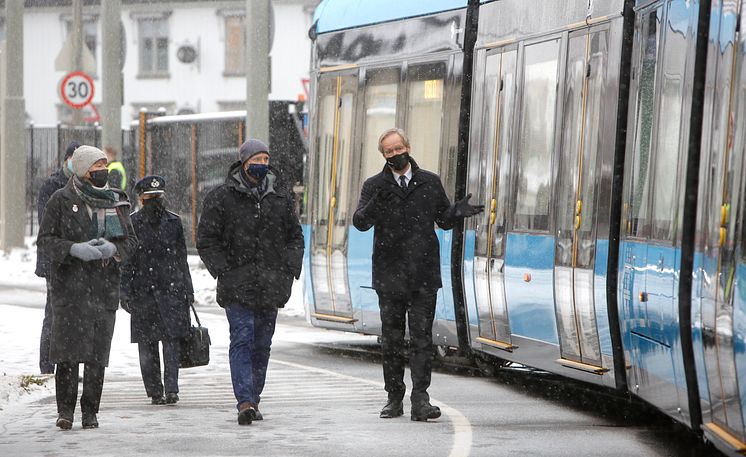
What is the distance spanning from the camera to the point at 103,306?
398 inches

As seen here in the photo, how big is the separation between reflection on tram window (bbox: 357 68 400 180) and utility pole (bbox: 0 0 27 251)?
646 inches

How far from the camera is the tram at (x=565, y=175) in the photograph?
25.5 ft

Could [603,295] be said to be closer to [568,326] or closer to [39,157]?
[568,326]

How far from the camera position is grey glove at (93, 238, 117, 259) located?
32.8 feet

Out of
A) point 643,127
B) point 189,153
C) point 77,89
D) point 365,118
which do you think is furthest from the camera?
point 189,153

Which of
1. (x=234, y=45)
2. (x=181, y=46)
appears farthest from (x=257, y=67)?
(x=181, y=46)

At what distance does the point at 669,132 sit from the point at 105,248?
3339 millimetres

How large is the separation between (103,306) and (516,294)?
9.90 ft

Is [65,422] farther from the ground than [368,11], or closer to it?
closer to it

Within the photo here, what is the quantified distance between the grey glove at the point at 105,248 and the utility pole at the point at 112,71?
1429 cm

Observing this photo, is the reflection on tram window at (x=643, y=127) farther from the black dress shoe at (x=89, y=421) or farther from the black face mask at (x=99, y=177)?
the black dress shoe at (x=89, y=421)

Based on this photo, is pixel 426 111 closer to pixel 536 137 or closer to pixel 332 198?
pixel 332 198

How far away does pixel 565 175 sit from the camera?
11070 mm

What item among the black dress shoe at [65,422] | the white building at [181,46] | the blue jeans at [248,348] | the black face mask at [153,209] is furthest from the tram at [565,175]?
the white building at [181,46]
